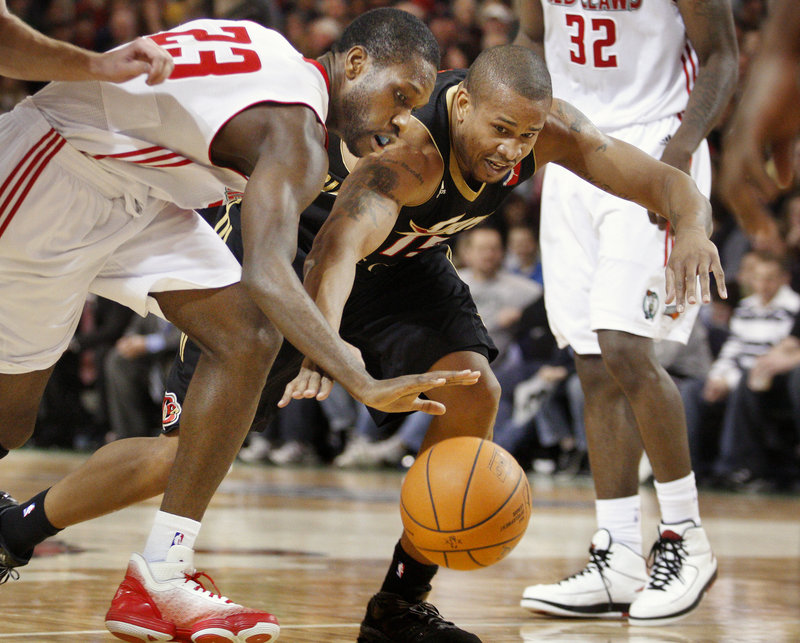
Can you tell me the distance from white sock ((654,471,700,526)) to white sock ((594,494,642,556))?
0.12m

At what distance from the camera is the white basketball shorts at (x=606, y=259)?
4398 mm

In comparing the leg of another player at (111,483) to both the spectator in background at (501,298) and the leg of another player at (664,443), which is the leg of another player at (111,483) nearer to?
the leg of another player at (664,443)

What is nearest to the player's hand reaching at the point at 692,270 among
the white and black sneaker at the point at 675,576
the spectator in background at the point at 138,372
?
the white and black sneaker at the point at 675,576

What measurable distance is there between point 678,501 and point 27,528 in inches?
88.6

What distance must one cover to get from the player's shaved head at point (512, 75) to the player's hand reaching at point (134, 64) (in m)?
0.99

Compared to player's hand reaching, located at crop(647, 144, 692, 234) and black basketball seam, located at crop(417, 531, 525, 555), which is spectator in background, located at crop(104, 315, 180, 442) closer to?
player's hand reaching, located at crop(647, 144, 692, 234)

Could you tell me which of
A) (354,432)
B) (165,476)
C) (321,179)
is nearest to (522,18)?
(321,179)

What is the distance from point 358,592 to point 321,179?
1907 mm

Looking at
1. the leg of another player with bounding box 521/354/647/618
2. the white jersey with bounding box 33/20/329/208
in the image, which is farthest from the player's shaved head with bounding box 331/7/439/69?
the leg of another player with bounding box 521/354/647/618

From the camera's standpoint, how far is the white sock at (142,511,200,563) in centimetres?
314

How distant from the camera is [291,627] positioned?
355 centimetres

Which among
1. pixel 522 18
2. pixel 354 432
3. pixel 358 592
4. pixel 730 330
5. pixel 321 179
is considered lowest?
pixel 354 432

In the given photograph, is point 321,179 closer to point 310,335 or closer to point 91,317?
point 310,335

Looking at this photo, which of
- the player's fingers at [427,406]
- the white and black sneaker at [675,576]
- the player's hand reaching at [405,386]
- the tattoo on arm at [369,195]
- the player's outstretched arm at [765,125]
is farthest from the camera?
the white and black sneaker at [675,576]
